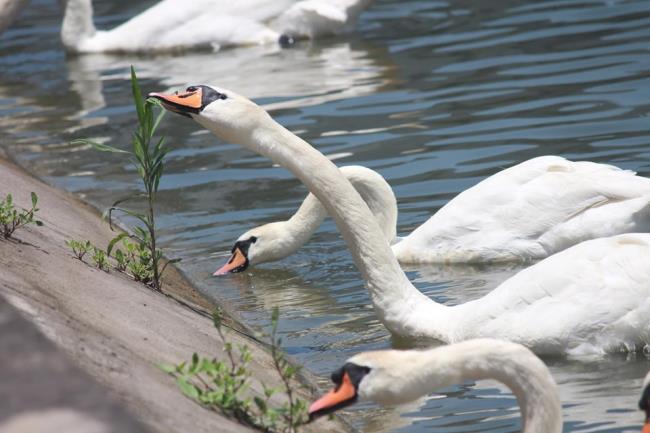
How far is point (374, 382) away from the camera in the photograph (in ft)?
15.3

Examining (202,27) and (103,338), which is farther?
(202,27)

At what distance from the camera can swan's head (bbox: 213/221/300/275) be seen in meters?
9.05

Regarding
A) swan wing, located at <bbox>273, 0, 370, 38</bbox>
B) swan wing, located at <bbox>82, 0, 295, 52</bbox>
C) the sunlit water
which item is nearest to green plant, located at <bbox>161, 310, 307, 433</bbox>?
the sunlit water

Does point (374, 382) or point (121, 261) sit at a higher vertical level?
point (374, 382)

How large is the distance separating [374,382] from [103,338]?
110cm

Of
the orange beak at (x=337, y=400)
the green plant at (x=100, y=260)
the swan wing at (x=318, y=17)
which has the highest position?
the orange beak at (x=337, y=400)

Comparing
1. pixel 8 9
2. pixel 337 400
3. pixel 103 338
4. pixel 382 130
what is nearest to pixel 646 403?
pixel 337 400

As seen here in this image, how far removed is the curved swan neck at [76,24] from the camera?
17.9m

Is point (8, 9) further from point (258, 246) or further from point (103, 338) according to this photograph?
point (103, 338)

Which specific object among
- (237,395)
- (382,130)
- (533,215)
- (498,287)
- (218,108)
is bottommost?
(382,130)

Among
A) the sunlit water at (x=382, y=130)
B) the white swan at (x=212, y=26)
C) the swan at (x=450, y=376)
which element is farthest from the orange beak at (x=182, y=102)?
the white swan at (x=212, y=26)

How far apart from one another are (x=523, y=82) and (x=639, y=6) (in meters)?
3.63

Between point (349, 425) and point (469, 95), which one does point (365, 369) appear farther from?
point (469, 95)

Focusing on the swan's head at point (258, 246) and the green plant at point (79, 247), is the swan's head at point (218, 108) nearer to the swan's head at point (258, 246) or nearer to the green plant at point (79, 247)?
the green plant at point (79, 247)
